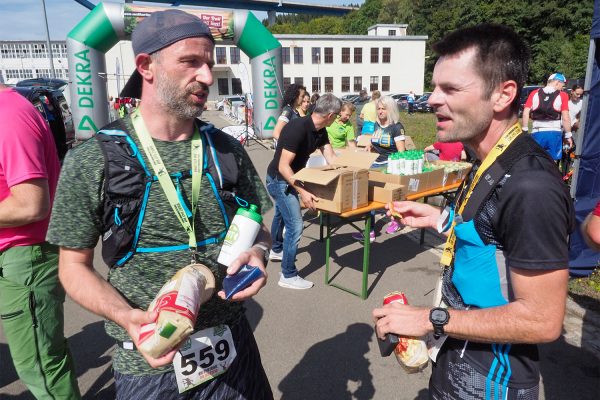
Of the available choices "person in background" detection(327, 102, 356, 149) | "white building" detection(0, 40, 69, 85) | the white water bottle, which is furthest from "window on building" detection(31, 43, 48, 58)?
the white water bottle

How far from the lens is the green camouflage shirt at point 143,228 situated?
54.6 inches

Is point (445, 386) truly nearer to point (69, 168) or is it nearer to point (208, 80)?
point (208, 80)

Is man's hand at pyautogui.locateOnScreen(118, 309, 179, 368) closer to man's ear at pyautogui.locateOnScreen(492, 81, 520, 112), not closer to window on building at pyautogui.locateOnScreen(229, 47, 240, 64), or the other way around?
man's ear at pyautogui.locateOnScreen(492, 81, 520, 112)

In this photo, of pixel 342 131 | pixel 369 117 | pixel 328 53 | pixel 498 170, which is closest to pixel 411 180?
pixel 342 131

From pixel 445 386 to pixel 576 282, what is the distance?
3651mm

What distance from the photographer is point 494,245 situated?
131cm

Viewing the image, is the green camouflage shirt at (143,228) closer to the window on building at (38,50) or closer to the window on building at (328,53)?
the window on building at (328,53)

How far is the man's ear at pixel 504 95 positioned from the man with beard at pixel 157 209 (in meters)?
0.99

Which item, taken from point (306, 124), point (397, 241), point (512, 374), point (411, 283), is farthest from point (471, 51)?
point (397, 241)

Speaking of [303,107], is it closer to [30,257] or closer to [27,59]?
[30,257]

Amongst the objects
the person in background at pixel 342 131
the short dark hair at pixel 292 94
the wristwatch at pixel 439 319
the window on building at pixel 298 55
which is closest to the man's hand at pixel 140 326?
the wristwatch at pixel 439 319

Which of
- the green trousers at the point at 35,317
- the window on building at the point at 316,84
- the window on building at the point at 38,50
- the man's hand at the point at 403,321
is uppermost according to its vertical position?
the window on building at the point at 38,50

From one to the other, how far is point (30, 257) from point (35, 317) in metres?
0.32

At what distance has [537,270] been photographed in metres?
1.17
